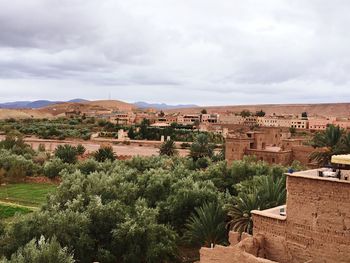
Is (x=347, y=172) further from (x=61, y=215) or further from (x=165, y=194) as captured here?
(x=165, y=194)

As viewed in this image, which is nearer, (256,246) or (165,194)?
(256,246)

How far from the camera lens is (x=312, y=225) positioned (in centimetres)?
940

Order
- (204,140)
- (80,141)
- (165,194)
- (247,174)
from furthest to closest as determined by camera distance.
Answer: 1. (80,141)
2. (204,140)
3. (247,174)
4. (165,194)

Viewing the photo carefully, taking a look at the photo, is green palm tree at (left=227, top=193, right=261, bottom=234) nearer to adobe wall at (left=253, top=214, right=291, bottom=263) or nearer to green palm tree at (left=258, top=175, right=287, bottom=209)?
green palm tree at (left=258, top=175, right=287, bottom=209)

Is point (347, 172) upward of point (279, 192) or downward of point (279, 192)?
upward

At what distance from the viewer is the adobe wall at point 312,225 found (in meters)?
8.95

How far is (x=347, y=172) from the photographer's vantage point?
9109 mm

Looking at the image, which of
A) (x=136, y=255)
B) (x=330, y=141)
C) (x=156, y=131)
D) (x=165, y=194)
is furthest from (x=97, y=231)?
(x=156, y=131)

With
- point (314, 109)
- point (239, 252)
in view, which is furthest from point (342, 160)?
point (314, 109)

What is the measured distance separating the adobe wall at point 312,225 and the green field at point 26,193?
16.4m

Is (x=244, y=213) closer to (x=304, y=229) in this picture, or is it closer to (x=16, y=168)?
(x=304, y=229)

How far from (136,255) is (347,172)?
23.5ft

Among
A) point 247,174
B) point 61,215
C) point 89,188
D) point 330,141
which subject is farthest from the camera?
point 330,141

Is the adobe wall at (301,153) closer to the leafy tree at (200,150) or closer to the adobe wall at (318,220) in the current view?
the leafy tree at (200,150)
